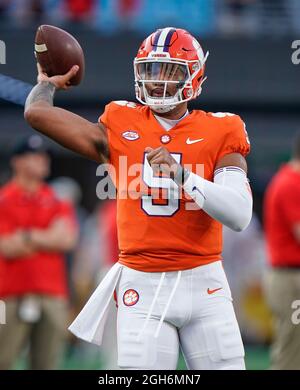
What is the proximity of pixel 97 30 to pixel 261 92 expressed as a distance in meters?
2.01

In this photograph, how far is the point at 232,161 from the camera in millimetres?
3725

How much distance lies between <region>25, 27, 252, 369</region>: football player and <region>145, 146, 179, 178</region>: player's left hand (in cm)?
9

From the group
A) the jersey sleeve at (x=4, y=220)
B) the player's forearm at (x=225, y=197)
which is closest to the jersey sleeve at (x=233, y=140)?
the player's forearm at (x=225, y=197)

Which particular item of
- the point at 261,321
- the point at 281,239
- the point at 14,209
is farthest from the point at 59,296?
the point at 261,321

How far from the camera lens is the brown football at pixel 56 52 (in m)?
3.85

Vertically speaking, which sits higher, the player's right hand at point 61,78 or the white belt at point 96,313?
the player's right hand at point 61,78

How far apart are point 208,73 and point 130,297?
7.75 m

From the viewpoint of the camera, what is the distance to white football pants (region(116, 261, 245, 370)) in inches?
144

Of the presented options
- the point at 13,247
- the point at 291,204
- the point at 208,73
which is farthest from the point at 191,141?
the point at 208,73

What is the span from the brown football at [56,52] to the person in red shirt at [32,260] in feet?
A: 8.30

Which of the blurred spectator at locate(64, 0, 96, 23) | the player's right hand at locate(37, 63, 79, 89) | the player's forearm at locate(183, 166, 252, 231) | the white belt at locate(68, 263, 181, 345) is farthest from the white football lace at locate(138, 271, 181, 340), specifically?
the blurred spectator at locate(64, 0, 96, 23)

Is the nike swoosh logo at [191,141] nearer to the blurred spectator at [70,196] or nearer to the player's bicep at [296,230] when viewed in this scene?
the player's bicep at [296,230]

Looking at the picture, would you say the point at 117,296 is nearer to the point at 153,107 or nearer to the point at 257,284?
the point at 153,107

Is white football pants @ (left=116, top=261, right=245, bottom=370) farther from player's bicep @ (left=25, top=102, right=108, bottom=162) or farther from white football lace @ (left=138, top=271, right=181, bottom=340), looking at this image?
player's bicep @ (left=25, top=102, right=108, bottom=162)
